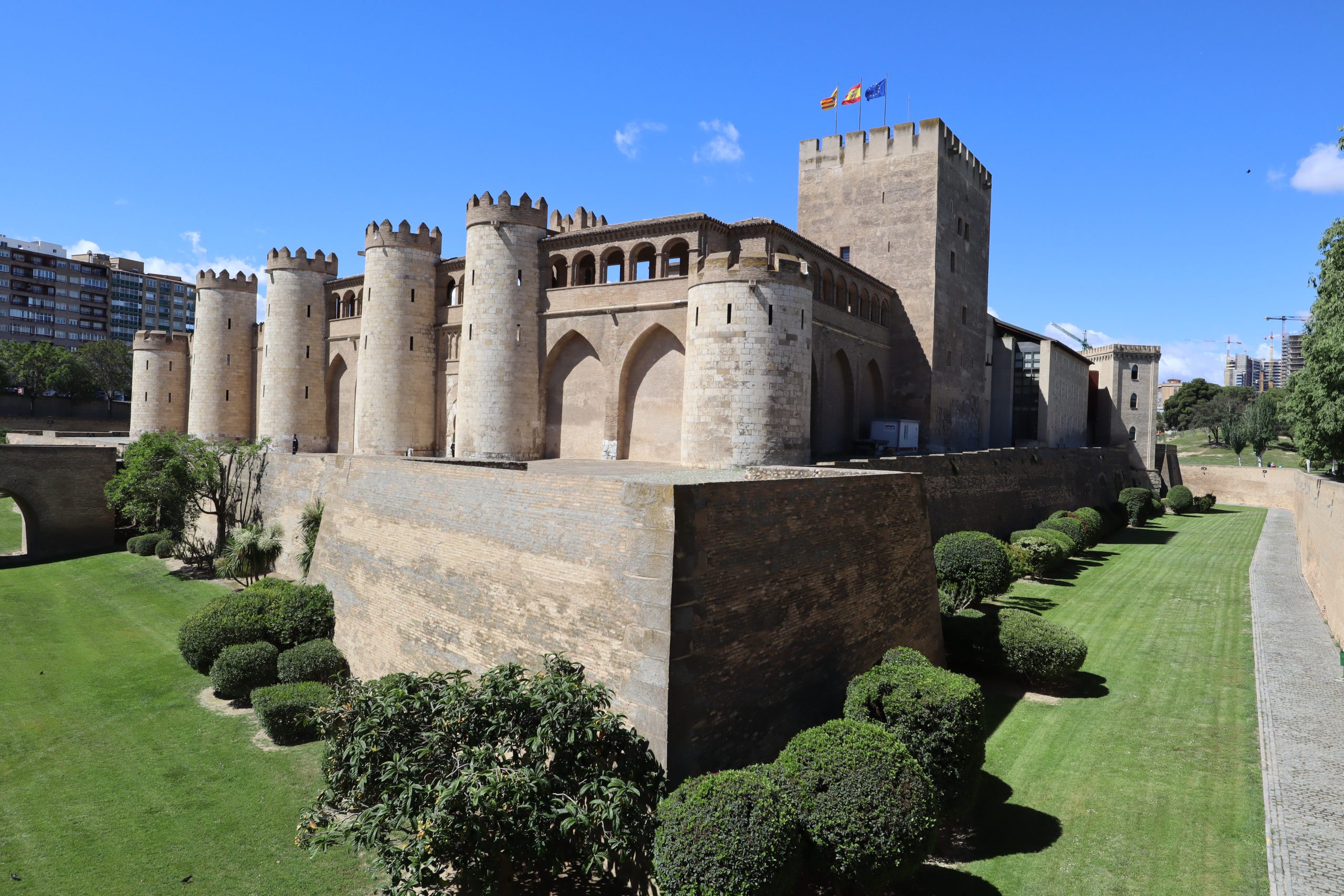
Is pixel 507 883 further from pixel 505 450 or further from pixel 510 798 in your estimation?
pixel 505 450

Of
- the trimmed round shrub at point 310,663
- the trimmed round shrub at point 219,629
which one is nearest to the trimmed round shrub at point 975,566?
the trimmed round shrub at point 310,663

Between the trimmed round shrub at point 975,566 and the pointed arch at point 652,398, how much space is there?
8.76 metres

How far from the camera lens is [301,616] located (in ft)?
58.3

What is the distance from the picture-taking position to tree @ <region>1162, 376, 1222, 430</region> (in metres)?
86.9

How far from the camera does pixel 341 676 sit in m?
17.0

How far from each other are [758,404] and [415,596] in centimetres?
1020

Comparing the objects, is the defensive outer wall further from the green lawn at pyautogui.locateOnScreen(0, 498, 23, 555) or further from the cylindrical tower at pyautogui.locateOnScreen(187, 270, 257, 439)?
the cylindrical tower at pyautogui.locateOnScreen(187, 270, 257, 439)

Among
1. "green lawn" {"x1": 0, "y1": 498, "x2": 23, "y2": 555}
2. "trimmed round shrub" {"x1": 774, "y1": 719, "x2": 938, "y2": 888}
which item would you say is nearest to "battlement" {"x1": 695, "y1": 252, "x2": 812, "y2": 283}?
"trimmed round shrub" {"x1": 774, "y1": 719, "x2": 938, "y2": 888}

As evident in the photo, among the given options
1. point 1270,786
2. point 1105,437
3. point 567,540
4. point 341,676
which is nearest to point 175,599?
point 341,676

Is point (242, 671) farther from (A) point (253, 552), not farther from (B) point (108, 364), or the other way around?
(B) point (108, 364)

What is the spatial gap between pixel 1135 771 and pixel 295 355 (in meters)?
36.4

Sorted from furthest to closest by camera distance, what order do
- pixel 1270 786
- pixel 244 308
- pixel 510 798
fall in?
pixel 244 308, pixel 1270 786, pixel 510 798

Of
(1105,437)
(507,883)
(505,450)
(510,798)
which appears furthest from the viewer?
(1105,437)

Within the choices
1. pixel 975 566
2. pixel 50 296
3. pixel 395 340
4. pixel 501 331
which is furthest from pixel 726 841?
pixel 50 296
